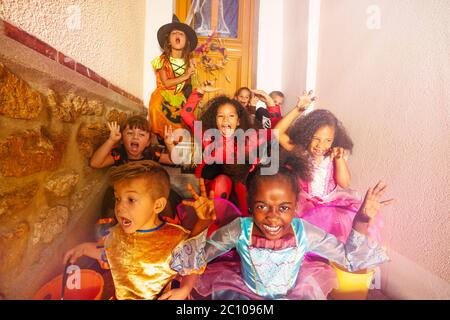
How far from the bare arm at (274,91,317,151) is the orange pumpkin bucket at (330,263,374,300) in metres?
0.52

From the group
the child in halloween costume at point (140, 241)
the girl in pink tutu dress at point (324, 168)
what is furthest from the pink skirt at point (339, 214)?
the child in halloween costume at point (140, 241)

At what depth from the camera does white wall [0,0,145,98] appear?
86 centimetres

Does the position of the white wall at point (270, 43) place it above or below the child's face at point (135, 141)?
above

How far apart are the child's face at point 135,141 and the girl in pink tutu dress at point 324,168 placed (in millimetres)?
502

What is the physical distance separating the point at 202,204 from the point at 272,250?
0.32 meters

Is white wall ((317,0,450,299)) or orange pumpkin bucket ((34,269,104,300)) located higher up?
white wall ((317,0,450,299))

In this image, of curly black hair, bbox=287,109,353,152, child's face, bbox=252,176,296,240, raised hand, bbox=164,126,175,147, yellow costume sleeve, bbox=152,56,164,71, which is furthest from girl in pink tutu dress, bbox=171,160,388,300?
yellow costume sleeve, bbox=152,56,164,71

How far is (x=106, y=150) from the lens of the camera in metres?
0.94

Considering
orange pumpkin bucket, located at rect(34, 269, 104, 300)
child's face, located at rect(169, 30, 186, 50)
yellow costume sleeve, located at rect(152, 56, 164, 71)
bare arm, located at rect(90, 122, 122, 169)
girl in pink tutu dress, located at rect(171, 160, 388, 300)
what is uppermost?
child's face, located at rect(169, 30, 186, 50)

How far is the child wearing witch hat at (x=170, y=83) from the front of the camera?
95 cm

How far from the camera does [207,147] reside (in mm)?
958

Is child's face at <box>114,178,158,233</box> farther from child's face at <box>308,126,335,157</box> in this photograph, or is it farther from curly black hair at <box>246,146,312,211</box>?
child's face at <box>308,126,335,157</box>

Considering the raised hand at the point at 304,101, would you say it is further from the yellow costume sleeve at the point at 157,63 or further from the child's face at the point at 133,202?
the child's face at the point at 133,202

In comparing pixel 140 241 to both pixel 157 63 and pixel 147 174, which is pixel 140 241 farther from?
pixel 157 63
